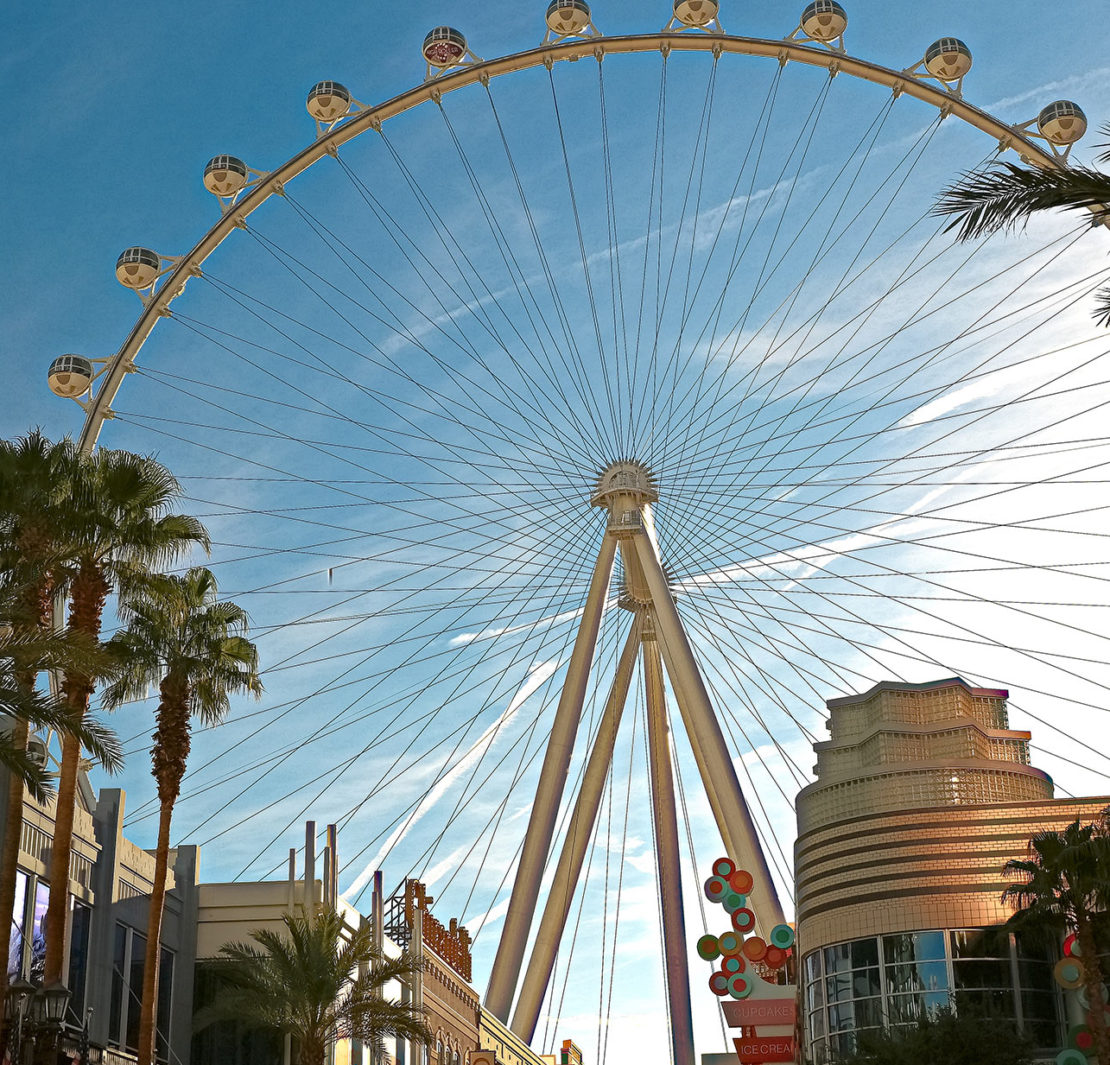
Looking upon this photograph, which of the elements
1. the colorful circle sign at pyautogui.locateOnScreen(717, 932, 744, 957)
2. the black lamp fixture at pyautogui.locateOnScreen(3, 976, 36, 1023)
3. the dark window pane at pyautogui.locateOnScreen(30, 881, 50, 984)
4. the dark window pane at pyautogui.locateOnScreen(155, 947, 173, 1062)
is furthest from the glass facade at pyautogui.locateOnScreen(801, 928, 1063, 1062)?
the black lamp fixture at pyautogui.locateOnScreen(3, 976, 36, 1023)

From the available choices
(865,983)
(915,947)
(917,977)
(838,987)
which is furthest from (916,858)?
(838,987)

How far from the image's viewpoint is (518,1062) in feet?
212

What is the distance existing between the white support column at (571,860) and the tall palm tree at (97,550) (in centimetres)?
1864

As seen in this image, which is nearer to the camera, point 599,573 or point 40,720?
point 40,720

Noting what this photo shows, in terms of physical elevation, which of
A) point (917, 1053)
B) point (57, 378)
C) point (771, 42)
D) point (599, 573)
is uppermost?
point (771, 42)

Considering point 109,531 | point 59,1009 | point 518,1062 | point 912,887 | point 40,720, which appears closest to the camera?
point 40,720

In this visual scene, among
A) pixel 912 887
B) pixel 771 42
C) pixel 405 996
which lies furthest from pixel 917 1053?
pixel 771 42

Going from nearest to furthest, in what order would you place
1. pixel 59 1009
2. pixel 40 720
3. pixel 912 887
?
pixel 40 720 < pixel 59 1009 < pixel 912 887

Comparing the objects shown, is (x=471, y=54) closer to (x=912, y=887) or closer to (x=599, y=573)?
(x=599, y=573)

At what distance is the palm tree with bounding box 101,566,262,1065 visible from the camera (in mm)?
36500

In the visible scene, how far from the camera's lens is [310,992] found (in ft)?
127

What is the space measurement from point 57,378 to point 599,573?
54.1 ft

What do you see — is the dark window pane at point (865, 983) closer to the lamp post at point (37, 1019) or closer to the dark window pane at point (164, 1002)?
the dark window pane at point (164, 1002)

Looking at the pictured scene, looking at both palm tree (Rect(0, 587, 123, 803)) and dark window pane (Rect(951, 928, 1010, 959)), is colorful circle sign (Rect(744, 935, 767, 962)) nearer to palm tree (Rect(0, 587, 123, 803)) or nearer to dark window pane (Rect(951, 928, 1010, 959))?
dark window pane (Rect(951, 928, 1010, 959))
